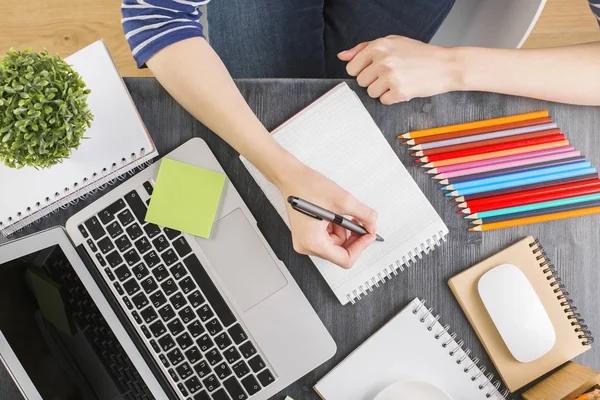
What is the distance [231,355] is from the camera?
690 millimetres

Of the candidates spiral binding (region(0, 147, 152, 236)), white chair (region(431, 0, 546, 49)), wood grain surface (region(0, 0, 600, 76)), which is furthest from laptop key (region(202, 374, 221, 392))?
wood grain surface (region(0, 0, 600, 76))

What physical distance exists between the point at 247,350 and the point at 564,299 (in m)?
0.46

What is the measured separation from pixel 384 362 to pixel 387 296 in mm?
91

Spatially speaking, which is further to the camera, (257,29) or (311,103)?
(257,29)

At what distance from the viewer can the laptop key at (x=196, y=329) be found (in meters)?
0.69

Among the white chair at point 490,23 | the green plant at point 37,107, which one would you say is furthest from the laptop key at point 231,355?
the white chair at point 490,23

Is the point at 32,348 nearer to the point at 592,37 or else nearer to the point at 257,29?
the point at 257,29

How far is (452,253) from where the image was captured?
72 centimetres

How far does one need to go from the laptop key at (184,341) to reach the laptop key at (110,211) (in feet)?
0.63

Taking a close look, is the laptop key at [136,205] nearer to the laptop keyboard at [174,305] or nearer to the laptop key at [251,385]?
the laptop keyboard at [174,305]

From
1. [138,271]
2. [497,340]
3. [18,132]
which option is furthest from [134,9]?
[497,340]

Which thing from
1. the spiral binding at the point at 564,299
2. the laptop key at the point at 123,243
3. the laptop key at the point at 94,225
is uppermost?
the laptop key at the point at 94,225

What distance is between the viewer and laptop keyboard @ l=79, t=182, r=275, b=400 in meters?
0.69

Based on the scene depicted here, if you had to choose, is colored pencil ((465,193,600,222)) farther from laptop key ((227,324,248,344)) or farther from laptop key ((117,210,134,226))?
laptop key ((117,210,134,226))
